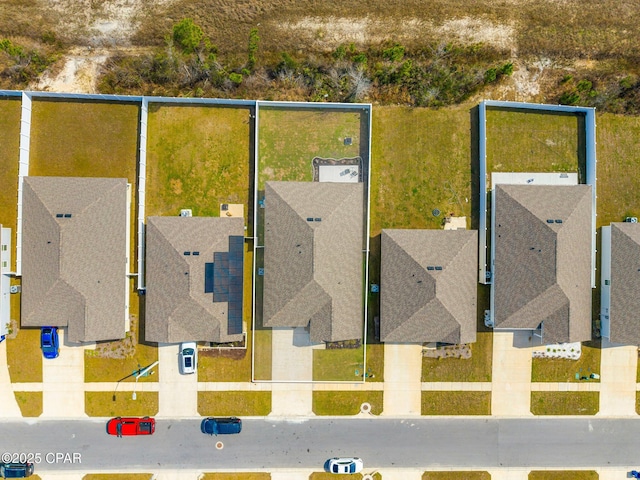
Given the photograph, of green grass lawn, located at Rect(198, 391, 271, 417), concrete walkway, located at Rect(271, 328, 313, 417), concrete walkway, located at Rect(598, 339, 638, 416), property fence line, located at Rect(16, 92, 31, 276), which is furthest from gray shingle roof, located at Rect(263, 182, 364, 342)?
concrete walkway, located at Rect(598, 339, 638, 416)

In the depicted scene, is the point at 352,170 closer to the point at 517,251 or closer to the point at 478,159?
the point at 478,159

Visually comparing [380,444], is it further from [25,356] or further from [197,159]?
[25,356]

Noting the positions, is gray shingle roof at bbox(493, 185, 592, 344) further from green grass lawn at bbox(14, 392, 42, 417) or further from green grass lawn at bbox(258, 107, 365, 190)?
green grass lawn at bbox(14, 392, 42, 417)

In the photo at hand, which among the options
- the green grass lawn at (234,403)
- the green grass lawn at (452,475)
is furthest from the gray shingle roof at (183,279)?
the green grass lawn at (452,475)

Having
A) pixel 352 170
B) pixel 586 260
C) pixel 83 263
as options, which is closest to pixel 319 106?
pixel 352 170

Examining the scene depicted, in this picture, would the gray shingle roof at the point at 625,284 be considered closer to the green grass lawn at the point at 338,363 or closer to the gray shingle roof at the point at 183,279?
the green grass lawn at the point at 338,363

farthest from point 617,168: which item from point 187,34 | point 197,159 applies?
point 187,34

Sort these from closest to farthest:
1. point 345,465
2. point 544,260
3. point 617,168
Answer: point 544,260, point 345,465, point 617,168
